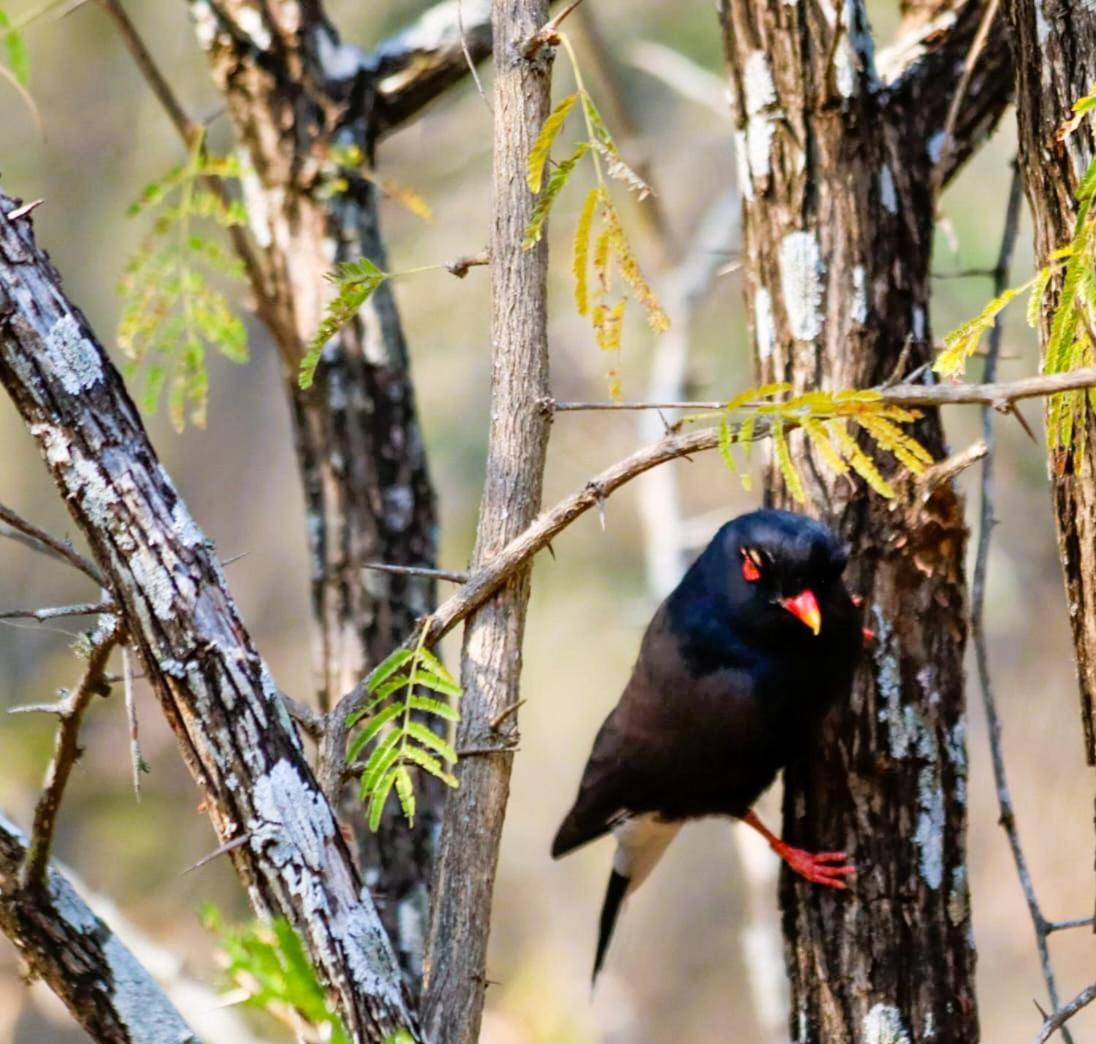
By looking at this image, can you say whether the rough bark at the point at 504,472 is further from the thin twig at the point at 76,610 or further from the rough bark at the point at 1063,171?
the rough bark at the point at 1063,171

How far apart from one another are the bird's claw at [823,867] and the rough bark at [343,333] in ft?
5.16

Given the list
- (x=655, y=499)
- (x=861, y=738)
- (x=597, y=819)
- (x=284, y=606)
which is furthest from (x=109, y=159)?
(x=861, y=738)

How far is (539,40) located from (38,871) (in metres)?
2.14

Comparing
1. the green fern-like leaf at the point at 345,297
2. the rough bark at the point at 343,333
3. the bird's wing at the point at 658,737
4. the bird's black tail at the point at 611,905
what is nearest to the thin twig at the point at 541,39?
the green fern-like leaf at the point at 345,297

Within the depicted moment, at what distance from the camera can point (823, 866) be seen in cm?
383

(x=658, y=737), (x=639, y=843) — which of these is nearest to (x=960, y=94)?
(x=658, y=737)

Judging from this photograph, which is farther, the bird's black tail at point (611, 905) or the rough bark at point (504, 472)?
the bird's black tail at point (611, 905)

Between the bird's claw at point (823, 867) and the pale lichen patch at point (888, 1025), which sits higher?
the bird's claw at point (823, 867)

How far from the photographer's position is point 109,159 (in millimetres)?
11508

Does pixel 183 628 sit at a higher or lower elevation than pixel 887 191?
lower

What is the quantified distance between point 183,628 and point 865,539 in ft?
6.82

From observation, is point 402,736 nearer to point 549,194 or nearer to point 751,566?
point 549,194

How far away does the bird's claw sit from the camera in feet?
12.5

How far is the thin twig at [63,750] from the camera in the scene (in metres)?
2.83
